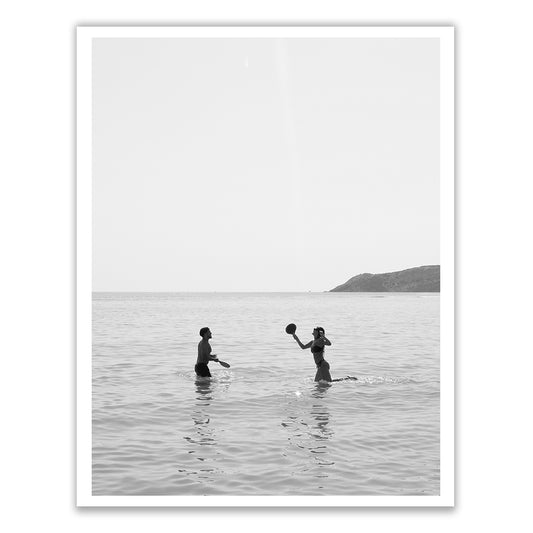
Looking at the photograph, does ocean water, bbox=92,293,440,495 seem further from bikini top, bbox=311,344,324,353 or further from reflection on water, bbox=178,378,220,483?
bikini top, bbox=311,344,324,353

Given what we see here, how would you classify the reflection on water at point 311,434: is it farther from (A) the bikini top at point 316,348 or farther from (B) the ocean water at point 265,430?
(A) the bikini top at point 316,348

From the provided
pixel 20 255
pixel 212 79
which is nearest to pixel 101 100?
pixel 212 79

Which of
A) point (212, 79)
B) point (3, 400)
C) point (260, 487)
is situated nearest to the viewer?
point (3, 400)

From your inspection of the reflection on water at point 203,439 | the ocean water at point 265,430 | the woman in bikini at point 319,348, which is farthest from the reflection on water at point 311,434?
the reflection on water at point 203,439

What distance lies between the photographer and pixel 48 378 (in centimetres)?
898

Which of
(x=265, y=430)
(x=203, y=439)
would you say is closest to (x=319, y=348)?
(x=265, y=430)

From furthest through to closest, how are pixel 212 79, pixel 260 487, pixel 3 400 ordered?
pixel 212 79, pixel 260 487, pixel 3 400

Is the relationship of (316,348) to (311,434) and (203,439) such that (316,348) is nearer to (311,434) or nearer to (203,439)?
(311,434)

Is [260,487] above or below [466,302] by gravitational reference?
below

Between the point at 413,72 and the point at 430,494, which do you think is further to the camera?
the point at 413,72

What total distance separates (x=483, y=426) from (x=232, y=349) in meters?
24.3

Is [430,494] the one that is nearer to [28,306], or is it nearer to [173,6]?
[28,306]

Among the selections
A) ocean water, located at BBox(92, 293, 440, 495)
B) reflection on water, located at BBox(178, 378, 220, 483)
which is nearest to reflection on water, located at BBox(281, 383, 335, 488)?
ocean water, located at BBox(92, 293, 440, 495)

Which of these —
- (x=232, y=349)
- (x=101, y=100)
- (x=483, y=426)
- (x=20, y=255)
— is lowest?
(x=232, y=349)
